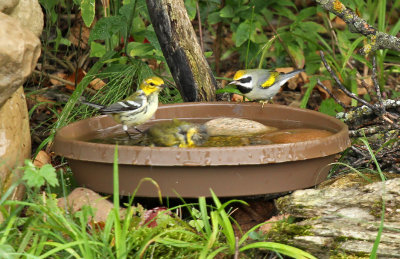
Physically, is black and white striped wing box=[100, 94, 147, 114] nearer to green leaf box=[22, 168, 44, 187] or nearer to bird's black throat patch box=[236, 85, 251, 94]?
bird's black throat patch box=[236, 85, 251, 94]

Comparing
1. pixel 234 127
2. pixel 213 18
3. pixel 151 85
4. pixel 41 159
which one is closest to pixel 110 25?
pixel 151 85

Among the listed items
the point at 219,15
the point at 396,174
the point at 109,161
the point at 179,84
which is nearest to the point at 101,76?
the point at 179,84

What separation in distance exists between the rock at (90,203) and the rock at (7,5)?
1145 millimetres

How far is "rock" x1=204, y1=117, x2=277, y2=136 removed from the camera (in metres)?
4.26

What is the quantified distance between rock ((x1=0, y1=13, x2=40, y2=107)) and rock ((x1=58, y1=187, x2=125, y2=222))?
0.67 metres

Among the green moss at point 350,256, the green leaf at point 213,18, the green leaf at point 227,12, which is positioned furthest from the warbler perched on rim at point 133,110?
the green leaf at point 213,18

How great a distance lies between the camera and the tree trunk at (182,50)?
16.2 ft

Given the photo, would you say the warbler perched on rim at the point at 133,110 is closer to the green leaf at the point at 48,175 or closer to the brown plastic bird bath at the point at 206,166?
the brown plastic bird bath at the point at 206,166

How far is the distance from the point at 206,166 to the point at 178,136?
0.47m

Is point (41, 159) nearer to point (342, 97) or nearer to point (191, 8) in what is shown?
point (191, 8)

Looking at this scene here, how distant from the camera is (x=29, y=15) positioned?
4.09 meters

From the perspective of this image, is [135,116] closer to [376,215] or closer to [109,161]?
[109,161]

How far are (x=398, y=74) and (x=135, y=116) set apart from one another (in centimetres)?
450

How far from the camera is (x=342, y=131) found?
3.89 m
